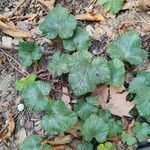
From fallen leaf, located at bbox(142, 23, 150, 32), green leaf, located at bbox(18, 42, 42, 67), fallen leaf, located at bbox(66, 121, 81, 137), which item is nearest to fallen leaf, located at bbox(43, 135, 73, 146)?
fallen leaf, located at bbox(66, 121, 81, 137)

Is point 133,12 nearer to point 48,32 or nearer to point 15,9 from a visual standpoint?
point 48,32

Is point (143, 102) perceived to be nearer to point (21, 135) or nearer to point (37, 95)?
point (37, 95)

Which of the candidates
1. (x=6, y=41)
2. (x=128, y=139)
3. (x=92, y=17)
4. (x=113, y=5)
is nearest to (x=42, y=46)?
(x=6, y=41)

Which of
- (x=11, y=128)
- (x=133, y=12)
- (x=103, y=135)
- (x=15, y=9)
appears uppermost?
(x=133, y=12)

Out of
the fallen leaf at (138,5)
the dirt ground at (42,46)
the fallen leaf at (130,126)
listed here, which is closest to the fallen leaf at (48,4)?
the dirt ground at (42,46)

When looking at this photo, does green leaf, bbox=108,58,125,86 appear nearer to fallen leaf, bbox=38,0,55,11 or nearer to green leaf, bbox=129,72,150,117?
green leaf, bbox=129,72,150,117

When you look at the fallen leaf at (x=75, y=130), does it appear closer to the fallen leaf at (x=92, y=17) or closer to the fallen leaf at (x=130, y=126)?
the fallen leaf at (x=130, y=126)

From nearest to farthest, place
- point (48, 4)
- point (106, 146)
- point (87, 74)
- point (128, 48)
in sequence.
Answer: point (106, 146) < point (87, 74) < point (128, 48) < point (48, 4)

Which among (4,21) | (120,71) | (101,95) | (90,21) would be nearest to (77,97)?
(101,95)
